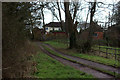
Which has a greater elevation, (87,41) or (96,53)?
(87,41)

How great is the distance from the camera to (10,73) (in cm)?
476

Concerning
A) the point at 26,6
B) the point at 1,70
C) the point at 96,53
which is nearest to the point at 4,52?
the point at 1,70

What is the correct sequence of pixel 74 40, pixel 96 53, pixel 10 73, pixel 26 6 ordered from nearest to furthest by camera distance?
pixel 10 73
pixel 26 6
pixel 96 53
pixel 74 40

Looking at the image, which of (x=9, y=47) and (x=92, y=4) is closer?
(x=9, y=47)

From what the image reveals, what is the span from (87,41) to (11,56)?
12.0 metres

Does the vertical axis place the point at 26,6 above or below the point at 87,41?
above

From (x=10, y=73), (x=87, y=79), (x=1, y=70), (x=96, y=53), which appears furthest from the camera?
(x=96, y=53)

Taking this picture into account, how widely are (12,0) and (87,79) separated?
4.49 meters

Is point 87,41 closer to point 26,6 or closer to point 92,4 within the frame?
point 92,4

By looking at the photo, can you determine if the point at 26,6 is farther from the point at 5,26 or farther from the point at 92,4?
the point at 92,4

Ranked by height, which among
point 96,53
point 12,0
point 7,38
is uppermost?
point 12,0

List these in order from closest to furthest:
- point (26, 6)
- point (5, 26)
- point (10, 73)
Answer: point (10, 73), point (5, 26), point (26, 6)

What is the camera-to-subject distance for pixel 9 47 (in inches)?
211

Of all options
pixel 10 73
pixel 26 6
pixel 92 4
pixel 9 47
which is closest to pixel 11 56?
pixel 9 47
